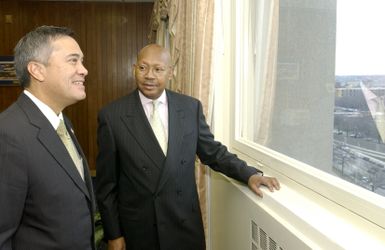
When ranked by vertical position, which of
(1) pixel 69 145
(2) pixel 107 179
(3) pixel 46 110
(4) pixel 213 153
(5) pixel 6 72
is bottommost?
(2) pixel 107 179

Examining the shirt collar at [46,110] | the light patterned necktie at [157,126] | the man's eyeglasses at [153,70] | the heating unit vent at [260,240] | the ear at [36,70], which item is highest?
the man's eyeglasses at [153,70]

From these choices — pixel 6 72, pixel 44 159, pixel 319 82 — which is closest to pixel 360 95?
pixel 319 82

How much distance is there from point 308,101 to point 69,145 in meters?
0.95

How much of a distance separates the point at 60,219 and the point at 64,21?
4.44 meters

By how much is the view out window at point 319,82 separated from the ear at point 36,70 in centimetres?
101

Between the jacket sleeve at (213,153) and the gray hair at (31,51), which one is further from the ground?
the gray hair at (31,51)

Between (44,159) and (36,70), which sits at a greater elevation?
(36,70)

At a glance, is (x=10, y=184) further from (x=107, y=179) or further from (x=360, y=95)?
(x=360, y=95)

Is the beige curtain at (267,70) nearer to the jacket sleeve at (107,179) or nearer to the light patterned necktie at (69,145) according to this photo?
the jacket sleeve at (107,179)

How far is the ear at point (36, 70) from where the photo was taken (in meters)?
1.17

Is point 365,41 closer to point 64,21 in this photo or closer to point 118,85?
point 118,85

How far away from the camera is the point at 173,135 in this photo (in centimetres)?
164

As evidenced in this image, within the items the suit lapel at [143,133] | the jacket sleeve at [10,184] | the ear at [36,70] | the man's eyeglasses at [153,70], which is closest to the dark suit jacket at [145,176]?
the suit lapel at [143,133]

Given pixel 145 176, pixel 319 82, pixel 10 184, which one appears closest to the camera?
pixel 10 184
